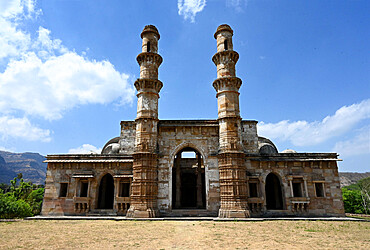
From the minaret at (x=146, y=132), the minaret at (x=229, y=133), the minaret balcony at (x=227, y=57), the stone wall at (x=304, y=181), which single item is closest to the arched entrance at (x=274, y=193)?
the stone wall at (x=304, y=181)

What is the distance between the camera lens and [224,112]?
1988cm

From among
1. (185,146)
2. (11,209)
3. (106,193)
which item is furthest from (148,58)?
(11,209)

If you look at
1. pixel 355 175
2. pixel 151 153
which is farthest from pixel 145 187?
pixel 355 175

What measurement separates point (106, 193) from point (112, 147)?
14.9ft

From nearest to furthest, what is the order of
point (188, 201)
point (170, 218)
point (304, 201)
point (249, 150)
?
point (170, 218) → point (304, 201) → point (249, 150) → point (188, 201)

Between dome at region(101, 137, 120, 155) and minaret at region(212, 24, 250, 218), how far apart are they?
10705mm

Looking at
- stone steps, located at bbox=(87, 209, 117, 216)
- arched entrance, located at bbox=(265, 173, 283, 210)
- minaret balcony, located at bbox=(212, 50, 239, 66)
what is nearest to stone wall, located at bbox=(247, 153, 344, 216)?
arched entrance, located at bbox=(265, 173, 283, 210)

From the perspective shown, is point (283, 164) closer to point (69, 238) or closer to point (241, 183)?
point (241, 183)

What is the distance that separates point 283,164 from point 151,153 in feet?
36.6

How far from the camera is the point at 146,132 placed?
19562 mm

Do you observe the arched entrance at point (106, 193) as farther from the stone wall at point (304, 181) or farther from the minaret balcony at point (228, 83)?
the minaret balcony at point (228, 83)

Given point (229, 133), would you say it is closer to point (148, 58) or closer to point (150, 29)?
point (148, 58)

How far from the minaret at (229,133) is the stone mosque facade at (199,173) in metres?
0.08

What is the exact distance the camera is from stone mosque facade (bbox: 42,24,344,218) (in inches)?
731
